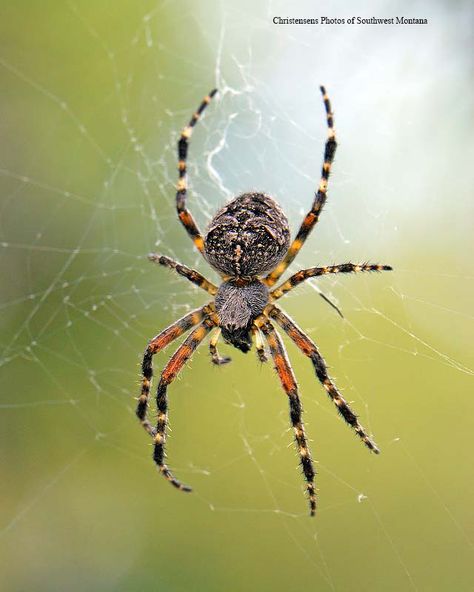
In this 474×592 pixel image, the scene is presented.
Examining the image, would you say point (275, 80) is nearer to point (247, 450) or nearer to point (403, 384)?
point (403, 384)

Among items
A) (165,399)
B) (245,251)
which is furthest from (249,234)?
(165,399)

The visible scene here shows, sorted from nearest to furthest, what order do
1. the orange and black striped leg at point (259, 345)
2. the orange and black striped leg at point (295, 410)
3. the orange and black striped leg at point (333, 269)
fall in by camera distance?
the orange and black striped leg at point (333, 269)
the orange and black striped leg at point (295, 410)
the orange and black striped leg at point (259, 345)

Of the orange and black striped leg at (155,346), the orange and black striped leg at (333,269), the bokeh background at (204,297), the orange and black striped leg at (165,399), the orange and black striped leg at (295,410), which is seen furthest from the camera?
the bokeh background at (204,297)

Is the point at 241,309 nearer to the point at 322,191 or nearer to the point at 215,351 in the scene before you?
the point at 215,351

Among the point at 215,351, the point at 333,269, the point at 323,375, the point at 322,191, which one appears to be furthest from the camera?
Result: the point at 215,351

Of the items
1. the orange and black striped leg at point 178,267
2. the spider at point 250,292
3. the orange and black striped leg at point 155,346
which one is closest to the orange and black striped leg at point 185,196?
the spider at point 250,292

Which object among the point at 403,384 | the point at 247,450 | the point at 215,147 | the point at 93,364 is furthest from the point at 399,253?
the point at 93,364

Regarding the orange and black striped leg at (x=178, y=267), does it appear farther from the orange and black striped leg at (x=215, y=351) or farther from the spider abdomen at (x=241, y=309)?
the orange and black striped leg at (x=215, y=351)
